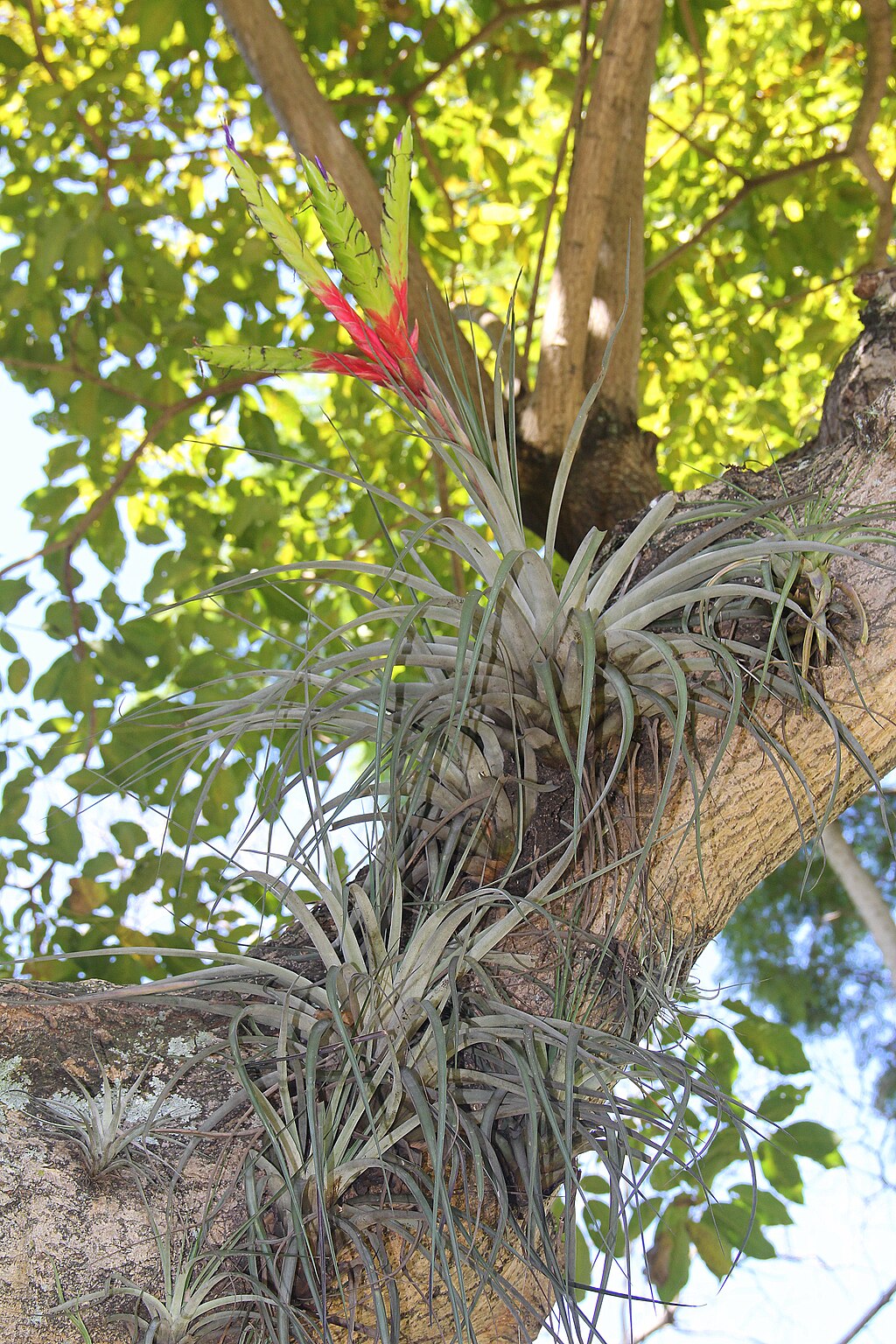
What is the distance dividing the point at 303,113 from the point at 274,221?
961 mm

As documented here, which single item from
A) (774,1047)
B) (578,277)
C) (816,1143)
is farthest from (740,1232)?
(578,277)

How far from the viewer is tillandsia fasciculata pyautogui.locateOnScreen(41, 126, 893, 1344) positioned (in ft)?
2.08

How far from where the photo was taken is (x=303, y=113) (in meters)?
1.58

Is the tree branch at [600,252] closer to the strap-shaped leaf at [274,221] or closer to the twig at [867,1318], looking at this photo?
the strap-shaped leaf at [274,221]

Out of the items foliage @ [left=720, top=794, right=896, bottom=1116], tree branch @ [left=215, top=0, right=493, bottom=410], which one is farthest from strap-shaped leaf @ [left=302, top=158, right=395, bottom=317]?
foliage @ [left=720, top=794, right=896, bottom=1116]

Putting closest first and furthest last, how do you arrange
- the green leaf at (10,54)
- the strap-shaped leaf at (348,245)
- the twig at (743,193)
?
the strap-shaped leaf at (348,245), the green leaf at (10,54), the twig at (743,193)

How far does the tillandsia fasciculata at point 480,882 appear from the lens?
2.08 feet

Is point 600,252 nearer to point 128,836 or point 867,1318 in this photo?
point 128,836

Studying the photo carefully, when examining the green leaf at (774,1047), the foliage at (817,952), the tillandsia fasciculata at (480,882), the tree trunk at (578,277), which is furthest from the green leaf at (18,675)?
the foliage at (817,952)

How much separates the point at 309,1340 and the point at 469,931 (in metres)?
0.25

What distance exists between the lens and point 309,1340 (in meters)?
0.61

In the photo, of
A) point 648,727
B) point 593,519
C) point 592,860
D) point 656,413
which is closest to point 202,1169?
point 592,860

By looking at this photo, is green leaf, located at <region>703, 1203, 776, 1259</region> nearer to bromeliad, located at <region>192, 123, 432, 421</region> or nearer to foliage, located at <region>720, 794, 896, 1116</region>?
bromeliad, located at <region>192, 123, 432, 421</region>

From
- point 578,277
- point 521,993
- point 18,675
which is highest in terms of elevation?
point 18,675
